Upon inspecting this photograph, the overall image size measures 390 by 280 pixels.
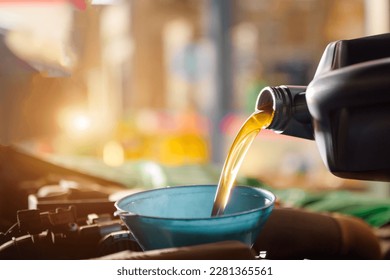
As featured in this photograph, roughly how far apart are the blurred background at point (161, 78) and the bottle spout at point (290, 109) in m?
0.44

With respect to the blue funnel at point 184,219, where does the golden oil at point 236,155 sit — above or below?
above

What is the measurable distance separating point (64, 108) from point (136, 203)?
1.16 metres

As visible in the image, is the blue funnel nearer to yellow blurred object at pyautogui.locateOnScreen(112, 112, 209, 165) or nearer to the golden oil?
the golden oil

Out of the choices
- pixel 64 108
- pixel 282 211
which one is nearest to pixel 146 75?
pixel 64 108

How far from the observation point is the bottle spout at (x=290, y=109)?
480mm

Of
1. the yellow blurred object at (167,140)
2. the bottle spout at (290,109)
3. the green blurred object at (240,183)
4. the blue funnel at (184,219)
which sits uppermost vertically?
the bottle spout at (290,109)

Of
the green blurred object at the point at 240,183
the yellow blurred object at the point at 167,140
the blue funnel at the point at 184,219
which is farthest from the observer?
the yellow blurred object at the point at 167,140

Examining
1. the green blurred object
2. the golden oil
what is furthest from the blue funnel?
the green blurred object

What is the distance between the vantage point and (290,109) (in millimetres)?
483

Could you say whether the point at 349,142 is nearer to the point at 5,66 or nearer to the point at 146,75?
the point at 5,66

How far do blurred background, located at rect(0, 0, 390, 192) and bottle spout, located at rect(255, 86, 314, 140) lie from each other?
44 centimetres

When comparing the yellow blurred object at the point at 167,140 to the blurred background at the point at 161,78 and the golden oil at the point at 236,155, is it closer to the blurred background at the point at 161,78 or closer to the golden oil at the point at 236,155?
the blurred background at the point at 161,78

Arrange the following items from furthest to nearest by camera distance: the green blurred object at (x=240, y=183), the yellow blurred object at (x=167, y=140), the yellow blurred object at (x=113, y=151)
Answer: the yellow blurred object at (x=167, y=140) < the yellow blurred object at (x=113, y=151) < the green blurred object at (x=240, y=183)

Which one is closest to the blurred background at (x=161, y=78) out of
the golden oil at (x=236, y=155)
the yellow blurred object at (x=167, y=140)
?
the yellow blurred object at (x=167, y=140)
